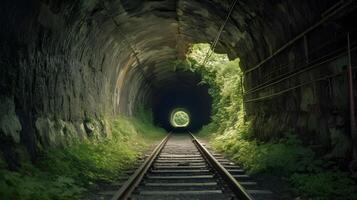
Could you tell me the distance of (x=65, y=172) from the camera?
282 inches

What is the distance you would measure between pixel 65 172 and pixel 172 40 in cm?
990

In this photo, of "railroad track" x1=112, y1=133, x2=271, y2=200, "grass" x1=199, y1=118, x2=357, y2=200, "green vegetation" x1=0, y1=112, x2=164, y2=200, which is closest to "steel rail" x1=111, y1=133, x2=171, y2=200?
"railroad track" x1=112, y1=133, x2=271, y2=200

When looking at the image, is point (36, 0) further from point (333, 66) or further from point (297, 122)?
point (297, 122)

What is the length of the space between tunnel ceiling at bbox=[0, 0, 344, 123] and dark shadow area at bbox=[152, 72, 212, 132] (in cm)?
1240

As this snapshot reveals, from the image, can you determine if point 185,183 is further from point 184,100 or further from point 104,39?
point 184,100

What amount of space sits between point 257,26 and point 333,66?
3594 millimetres

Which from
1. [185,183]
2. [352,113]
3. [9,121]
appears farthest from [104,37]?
[352,113]

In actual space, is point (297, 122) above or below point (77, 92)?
below

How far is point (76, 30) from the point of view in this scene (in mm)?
9156

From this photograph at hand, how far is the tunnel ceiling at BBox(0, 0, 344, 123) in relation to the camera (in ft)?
22.3

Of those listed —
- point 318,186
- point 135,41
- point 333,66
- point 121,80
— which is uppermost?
point 135,41

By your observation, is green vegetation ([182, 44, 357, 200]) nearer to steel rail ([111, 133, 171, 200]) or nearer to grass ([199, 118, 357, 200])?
grass ([199, 118, 357, 200])

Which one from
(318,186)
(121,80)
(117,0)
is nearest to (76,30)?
(117,0)

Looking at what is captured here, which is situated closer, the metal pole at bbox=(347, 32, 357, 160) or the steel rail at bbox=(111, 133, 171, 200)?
the steel rail at bbox=(111, 133, 171, 200)
